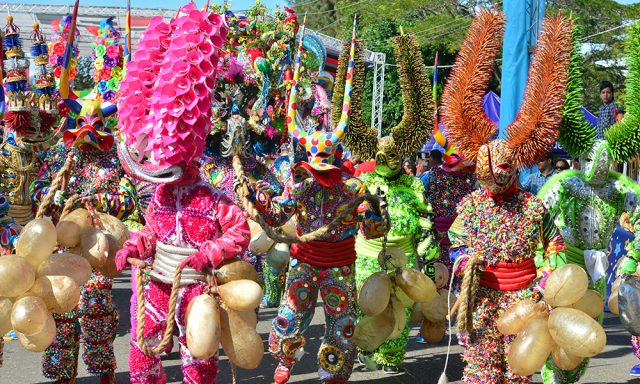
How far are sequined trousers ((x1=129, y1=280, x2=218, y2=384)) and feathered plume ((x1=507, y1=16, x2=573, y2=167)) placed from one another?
2.20 meters

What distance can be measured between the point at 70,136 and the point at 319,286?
211cm

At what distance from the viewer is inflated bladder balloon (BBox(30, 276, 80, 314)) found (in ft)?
15.5

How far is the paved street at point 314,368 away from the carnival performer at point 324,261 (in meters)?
0.88

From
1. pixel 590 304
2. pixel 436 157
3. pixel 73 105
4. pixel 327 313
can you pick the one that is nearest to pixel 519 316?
pixel 590 304

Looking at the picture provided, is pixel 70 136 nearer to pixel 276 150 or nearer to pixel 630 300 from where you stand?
pixel 276 150

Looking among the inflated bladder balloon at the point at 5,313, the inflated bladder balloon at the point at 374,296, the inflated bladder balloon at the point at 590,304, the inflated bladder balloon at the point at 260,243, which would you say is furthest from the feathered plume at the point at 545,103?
the inflated bladder balloon at the point at 5,313

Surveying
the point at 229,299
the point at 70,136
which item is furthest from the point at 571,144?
the point at 70,136

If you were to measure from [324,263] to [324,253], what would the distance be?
7cm

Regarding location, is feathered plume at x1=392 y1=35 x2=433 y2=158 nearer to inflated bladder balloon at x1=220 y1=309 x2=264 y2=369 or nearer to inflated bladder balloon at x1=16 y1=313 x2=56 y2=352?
inflated bladder balloon at x1=220 y1=309 x2=264 y2=369

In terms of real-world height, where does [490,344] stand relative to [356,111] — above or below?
below

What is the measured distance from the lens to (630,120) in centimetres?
571

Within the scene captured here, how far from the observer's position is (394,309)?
5883 millimetres

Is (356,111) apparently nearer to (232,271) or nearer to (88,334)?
(232,271)

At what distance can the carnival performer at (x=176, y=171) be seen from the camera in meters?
4.65
